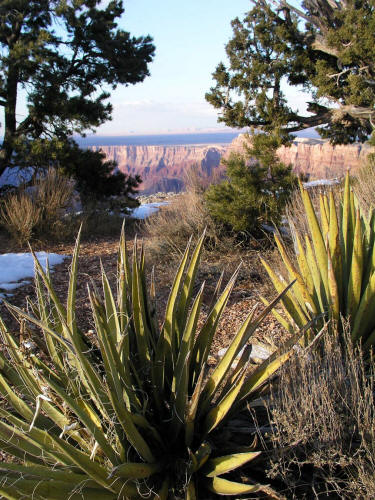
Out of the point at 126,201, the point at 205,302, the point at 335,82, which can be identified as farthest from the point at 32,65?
the point at 335,82

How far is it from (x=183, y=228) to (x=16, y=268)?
2.81 meters

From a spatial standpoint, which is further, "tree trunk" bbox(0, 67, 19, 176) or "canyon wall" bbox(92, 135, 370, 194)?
"tree trunk" bbox(0, 67, 19, 176)

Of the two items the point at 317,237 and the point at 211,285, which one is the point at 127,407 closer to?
the point at 317,237

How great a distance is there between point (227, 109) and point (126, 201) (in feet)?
16.6

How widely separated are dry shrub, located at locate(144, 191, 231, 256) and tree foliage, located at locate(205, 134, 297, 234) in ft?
0.81

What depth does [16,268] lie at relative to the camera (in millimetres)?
6262

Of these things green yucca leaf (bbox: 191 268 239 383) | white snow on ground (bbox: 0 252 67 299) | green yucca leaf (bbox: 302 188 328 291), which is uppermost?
green yucca leaf (bbox: 302 188 328 291)

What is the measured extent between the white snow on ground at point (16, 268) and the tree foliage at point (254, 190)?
114 inches

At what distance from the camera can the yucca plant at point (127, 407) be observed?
149cm

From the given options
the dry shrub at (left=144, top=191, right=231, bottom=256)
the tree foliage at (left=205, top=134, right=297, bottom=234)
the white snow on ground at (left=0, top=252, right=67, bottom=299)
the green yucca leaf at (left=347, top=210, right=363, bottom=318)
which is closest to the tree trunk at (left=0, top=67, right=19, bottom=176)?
the white snow on ground at (left=0, top=252, right=67, bottom=299)

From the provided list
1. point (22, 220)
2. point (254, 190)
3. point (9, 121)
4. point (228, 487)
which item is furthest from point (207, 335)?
point (9, 121)

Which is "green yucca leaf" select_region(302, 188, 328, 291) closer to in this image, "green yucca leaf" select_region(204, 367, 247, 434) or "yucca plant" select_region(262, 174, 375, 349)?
"yucca plant" select_region(262, 174, 375, 349)

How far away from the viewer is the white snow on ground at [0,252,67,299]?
5.66 m

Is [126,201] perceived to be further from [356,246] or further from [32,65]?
[356,246]
